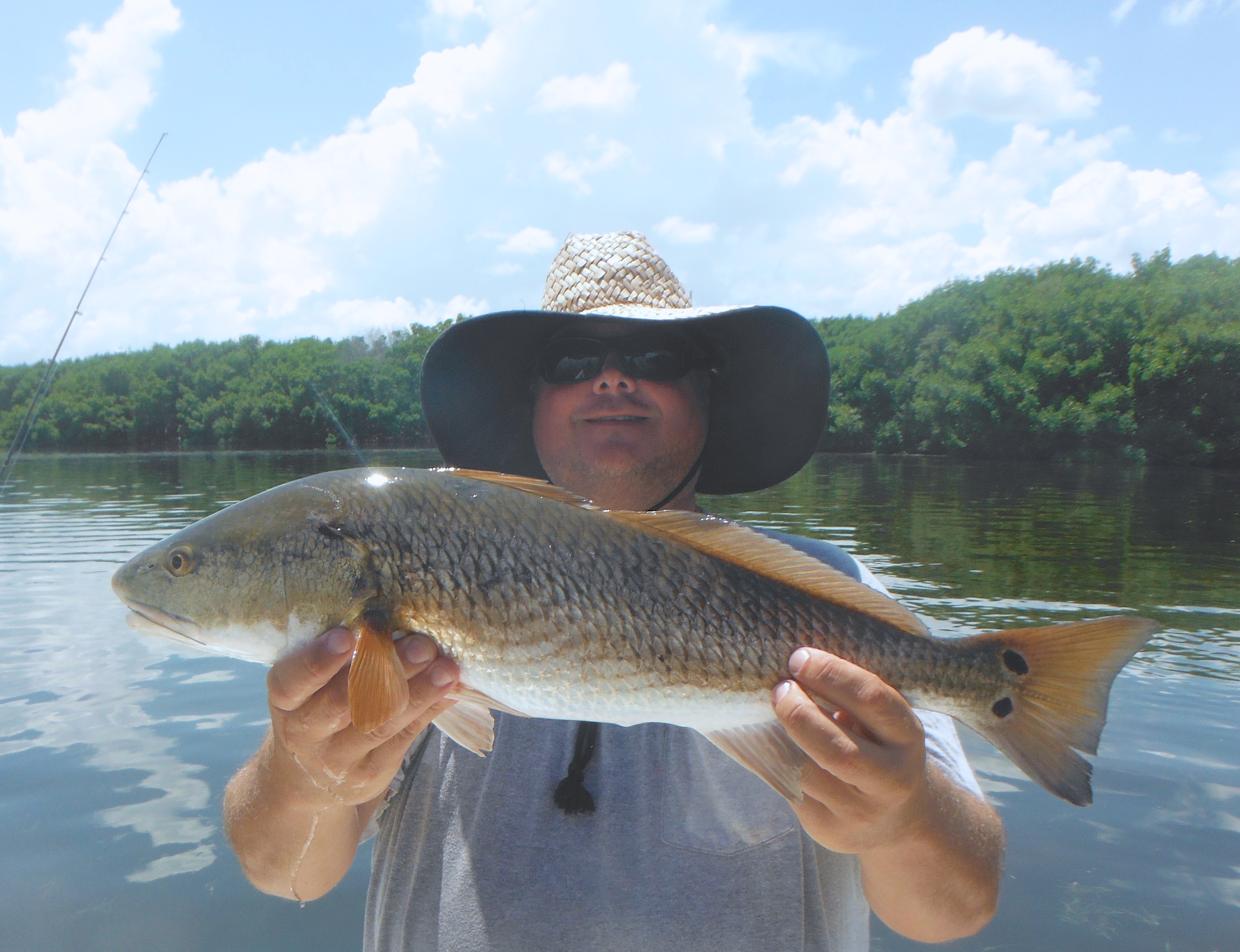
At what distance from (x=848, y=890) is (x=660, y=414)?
1740 mm

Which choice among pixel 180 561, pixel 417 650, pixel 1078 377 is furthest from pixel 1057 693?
pixel 1078 377

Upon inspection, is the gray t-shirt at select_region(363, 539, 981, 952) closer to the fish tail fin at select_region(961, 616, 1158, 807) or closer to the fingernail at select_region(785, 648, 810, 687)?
the fish tail fin at select_region(961, 616, 1158, 807)

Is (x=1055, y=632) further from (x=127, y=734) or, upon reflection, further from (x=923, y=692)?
(x=127, y=734)

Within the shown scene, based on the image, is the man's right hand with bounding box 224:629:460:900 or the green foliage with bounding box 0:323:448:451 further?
the green foliage with bounding box 0:323:448:451

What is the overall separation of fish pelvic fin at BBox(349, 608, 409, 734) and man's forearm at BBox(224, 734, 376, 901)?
38 centimetres

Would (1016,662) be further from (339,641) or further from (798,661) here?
(339,641)

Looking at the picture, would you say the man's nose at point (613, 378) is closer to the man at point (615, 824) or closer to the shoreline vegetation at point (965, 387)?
the man at point (615, 824)

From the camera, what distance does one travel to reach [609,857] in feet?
7.29

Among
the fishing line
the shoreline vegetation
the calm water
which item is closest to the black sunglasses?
the calm water

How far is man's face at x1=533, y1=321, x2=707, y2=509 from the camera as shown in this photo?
10.3 feet

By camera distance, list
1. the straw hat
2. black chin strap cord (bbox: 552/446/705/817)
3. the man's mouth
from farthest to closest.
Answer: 1. the straw hat
2. the man's mouth
3. black chin strap cord (bbox: 552/446/705/817)

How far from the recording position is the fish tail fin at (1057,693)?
6.45 feet

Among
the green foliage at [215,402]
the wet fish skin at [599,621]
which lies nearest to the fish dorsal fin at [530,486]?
the wet fish skin at [599,621]

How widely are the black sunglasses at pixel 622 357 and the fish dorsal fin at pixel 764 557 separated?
1.15 m
